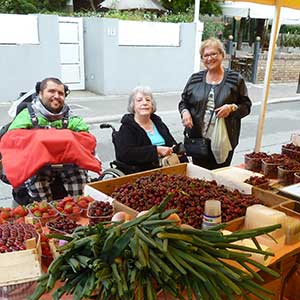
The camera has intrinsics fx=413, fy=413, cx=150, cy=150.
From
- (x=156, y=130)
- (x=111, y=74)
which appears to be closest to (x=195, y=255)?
(x=156, y=130)

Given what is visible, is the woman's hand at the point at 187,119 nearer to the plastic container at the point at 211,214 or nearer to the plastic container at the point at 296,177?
the plastic container at the point at 296,177

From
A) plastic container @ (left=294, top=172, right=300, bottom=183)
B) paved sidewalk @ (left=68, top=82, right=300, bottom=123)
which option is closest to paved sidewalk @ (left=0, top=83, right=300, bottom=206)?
paved sidewalk @ (left=68, top=82, right=300, bottom=123)

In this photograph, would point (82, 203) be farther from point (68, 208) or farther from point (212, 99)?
point (212, 99)

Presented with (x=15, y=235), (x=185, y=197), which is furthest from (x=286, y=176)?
(x=15, y=235)

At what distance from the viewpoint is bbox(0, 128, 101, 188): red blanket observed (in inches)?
Result: 97.6

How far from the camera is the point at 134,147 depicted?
3.01m

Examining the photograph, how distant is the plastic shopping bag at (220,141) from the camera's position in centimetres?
313

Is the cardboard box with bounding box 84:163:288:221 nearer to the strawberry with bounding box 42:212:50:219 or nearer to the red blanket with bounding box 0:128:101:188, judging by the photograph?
the strawberry with bounding box 42:212:50:219

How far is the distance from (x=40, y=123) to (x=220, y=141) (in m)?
1.33

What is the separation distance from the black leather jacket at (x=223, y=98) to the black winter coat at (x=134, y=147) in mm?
456

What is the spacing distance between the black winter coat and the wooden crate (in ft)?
5.45

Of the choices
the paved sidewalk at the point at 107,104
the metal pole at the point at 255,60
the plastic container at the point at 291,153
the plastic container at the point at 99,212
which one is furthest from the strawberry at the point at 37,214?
the metal pole at the point at 255,60

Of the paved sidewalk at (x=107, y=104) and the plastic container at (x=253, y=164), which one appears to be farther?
the paved sidewalk at (x=107, y=104)

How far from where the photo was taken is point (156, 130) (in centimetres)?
320
